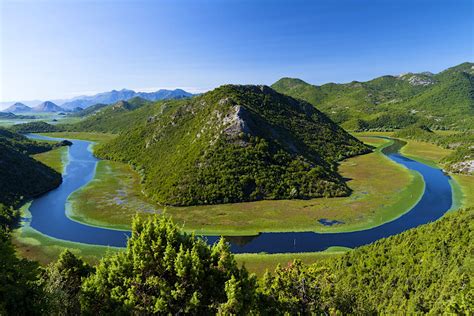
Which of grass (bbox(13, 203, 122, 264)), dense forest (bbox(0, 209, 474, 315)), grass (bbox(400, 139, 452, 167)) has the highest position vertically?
grass (bbox(400, 139, 452, 167))

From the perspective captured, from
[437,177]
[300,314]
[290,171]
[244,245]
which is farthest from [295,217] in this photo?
[437,177]

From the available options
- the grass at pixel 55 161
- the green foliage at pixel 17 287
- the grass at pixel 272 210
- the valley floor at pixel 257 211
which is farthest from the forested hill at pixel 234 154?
the green foliage at pixel 17 287

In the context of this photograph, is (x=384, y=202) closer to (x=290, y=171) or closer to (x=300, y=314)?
(x=290, y=171)

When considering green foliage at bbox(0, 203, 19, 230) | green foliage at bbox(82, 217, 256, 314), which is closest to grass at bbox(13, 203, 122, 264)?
green foliage at bbox(0, 203, 19, 230)

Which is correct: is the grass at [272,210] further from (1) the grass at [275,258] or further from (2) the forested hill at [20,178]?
(2) the forested hill at [20,178]

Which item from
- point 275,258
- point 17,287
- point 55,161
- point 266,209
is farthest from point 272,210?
point 55,161

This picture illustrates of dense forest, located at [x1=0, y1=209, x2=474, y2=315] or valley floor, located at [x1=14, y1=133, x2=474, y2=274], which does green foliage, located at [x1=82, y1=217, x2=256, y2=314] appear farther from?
valley floor, located at [x1=14, y1=133, x2=474, y2=274]

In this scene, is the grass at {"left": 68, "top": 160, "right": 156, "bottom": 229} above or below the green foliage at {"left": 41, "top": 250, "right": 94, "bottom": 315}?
below

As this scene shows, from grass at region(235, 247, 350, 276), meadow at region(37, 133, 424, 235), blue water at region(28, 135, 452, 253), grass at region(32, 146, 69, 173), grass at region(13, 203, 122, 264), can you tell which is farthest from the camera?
grass at region(32, 146, 69, 173)
